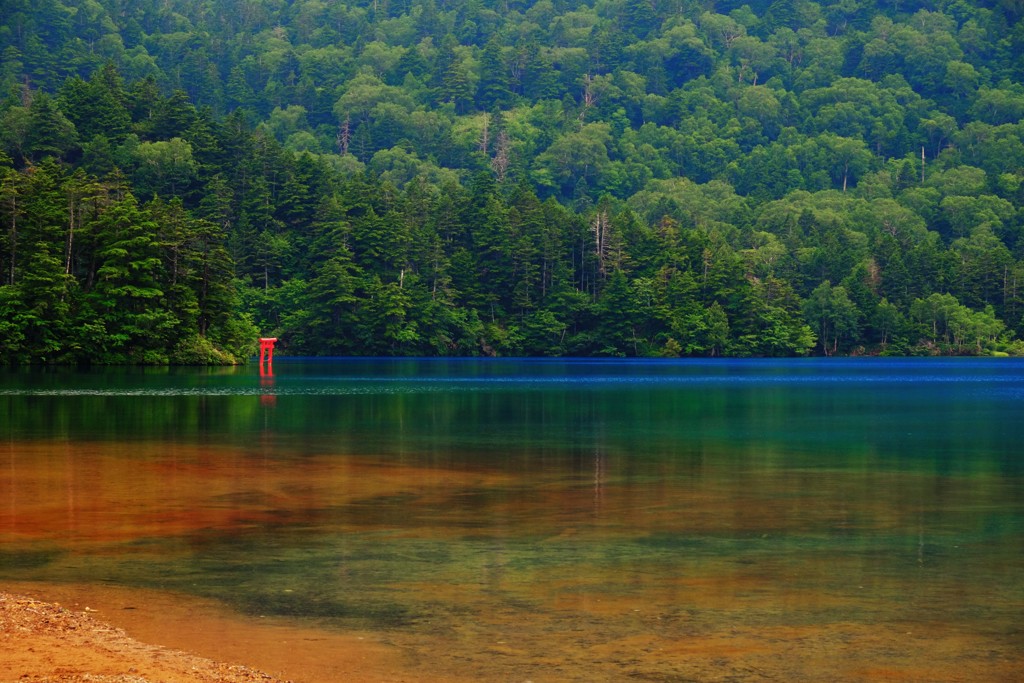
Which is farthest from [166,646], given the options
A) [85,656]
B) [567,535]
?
[567,535]

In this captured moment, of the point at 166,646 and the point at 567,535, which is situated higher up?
the point at 166,646

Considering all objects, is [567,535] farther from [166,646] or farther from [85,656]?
[85,656]

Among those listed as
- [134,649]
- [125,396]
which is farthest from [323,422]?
[134,649]

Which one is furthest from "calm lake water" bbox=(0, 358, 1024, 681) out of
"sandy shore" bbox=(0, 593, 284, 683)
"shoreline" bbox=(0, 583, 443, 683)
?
"sandy shore" bbox=(0, 593, 284, 683)

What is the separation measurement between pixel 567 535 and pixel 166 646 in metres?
8.43

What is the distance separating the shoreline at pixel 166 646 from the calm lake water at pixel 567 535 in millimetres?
467

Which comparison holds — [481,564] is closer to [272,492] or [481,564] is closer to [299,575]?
[299,575]

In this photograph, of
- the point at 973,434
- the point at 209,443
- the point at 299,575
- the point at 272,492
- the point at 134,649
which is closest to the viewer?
the point at 134,649

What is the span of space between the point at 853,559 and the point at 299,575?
7789 millimetres

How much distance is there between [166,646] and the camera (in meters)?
12.4

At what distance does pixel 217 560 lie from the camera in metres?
17.2

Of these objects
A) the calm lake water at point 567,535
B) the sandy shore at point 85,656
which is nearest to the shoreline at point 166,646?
the sandy shore at point 85,656

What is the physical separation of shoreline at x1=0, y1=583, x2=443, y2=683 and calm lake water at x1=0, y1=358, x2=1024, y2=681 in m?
0.47

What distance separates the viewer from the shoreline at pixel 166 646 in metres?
11.3
